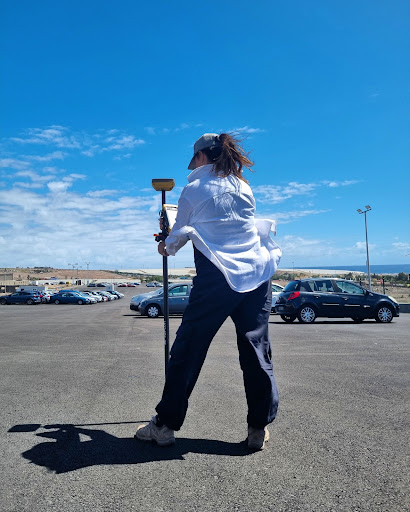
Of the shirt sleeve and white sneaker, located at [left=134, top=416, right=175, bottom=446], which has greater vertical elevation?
the shirt sleeve

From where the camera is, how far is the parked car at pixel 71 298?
45688mm

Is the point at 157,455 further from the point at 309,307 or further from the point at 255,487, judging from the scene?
the point at 309,307

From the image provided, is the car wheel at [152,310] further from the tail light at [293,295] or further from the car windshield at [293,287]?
the tail light at [293,295]

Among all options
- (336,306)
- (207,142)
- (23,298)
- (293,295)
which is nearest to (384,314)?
(336,306)

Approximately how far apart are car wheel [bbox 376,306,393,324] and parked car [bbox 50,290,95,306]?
34240 millimetres

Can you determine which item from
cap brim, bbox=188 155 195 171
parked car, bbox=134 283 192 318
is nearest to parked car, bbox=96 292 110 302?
Answer: parked car, bbox=134 283 192 318

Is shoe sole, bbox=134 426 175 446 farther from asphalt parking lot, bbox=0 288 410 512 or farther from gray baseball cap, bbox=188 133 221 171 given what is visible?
gray baseball cap, bbox=188 133 221 171

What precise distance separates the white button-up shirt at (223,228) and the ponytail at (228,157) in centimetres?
5

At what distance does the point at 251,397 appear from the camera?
3045mm

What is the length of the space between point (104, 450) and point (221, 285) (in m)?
1.25

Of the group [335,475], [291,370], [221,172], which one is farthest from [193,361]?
[291,370]

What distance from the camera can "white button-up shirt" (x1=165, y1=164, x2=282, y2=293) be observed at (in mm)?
3020

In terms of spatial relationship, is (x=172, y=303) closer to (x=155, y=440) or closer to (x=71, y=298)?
(x=155, y=440)

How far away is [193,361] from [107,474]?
80cm
